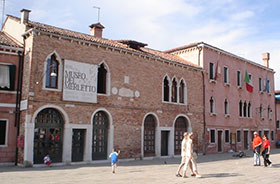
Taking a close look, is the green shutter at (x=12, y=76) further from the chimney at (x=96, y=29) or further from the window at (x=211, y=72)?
the window at (x=211, y=72)

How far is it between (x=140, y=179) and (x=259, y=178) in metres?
4.07

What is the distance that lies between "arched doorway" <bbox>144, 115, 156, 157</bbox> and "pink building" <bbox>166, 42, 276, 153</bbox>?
5293mm

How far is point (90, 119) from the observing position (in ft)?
52.9

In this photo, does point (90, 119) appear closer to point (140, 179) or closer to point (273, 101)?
point (140, 179)

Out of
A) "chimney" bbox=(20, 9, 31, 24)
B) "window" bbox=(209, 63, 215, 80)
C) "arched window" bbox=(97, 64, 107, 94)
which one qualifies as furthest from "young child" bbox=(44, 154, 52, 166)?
"window" bbox=(209, 63, 215, 80)

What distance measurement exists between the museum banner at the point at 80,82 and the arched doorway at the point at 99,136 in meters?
1.11

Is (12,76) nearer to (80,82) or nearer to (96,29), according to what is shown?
(80,82)

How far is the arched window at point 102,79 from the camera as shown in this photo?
1714 cm

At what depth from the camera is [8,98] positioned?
578 inches

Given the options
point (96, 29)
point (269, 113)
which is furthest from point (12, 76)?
point (269, 113)

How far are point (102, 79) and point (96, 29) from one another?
5.78 meters

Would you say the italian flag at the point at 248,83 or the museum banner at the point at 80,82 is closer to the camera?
the museum banner at the point at 80,82

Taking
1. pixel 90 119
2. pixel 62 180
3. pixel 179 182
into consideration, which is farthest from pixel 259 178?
pixel 90 119

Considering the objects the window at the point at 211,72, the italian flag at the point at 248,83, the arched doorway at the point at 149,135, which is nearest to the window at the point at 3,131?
the arched doorway at the point at 149,135
